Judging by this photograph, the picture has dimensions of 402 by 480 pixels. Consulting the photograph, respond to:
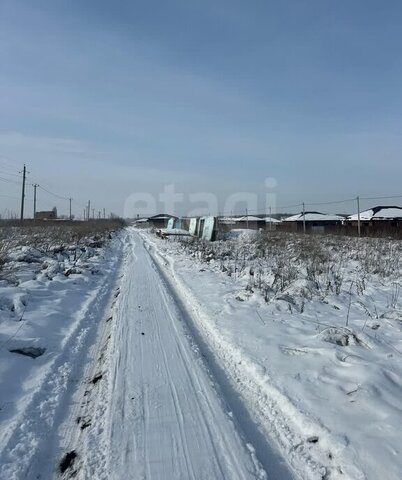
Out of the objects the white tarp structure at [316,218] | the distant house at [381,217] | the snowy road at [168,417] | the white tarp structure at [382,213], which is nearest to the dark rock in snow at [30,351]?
the snowy road at [168,417]

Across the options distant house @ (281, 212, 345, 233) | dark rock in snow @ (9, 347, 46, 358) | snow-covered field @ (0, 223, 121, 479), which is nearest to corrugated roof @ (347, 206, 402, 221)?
distant house @ (281, 212, 345, 233)

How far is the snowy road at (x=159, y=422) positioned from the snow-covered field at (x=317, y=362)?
0.37 meters

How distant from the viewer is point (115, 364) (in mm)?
4734

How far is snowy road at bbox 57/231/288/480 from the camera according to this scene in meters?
2.85

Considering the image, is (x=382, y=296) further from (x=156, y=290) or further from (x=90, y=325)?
(x=90, y=325)

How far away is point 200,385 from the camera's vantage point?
4.19 metres

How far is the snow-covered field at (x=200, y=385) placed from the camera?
295cm

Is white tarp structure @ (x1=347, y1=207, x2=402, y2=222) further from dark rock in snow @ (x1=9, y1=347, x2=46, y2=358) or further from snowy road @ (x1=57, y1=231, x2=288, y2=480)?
dark rock in snow @ (x1=9, y1=347, x2=46, y2=358)

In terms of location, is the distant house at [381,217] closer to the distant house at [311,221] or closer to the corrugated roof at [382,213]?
the corrugated roof at [382,213]

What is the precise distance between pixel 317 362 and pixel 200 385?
1471 millimetres

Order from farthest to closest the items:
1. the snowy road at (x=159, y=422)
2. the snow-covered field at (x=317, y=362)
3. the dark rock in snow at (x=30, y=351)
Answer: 1. the dark rock in snow at (x=30, y=351)
2. the snow-covered field at (x=317, y=362)
3. the snowy road at (x=159, y=422)

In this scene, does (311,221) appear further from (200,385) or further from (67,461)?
(67,461)

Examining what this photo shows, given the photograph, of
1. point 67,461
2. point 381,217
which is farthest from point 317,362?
point 381,217

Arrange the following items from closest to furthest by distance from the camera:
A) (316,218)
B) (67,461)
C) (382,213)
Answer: (67,461), (382,213), (316,218)
